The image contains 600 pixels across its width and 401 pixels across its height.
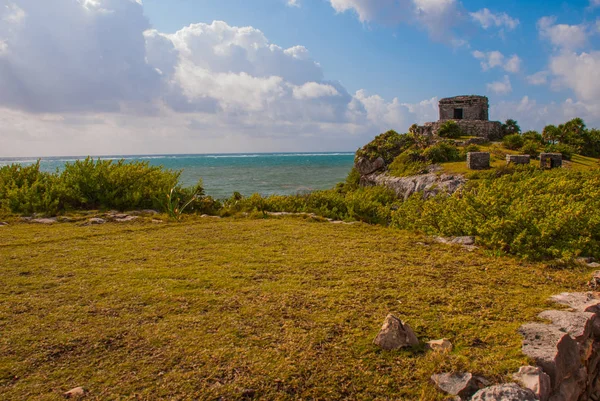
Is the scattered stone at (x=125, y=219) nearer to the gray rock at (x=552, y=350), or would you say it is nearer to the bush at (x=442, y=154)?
the gray rock at (x=552, y=350)

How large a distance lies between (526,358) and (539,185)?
8.66m

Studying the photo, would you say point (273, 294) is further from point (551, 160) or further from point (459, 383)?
point (551, 160)

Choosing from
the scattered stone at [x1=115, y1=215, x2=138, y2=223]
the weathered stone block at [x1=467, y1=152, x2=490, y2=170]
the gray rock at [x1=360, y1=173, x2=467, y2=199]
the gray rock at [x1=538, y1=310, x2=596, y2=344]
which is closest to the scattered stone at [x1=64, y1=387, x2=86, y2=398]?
the gray rock at [x1=538, y1=310, x2=596, y2=344]

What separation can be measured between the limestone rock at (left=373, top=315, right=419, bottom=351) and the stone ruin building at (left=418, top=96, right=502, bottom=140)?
30.6m

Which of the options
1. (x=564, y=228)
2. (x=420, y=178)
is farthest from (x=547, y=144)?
(x=564, y=228)

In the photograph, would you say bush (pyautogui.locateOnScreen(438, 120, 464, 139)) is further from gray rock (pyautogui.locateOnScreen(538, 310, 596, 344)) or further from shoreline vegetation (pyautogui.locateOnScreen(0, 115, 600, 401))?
gray rock (pyautogui.locateOnScreen(538, 310, 596, 344))

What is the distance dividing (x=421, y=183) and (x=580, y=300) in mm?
17067

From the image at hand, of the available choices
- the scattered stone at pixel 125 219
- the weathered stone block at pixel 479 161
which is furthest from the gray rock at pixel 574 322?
the weathered stone block at pixel 479 161

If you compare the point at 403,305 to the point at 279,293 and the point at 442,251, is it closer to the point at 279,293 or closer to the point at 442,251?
the point at 279,293

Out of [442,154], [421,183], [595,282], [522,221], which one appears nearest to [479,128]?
[442,154]

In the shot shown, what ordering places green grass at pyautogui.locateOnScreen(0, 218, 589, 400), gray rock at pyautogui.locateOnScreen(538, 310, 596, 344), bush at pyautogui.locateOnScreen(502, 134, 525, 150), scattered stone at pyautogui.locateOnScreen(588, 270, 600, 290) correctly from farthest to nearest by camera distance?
bush at pyautogui.locateOnScreen(502, 134, 525, 150) → scattered stone at pyautogui.locateOnScreen(588, 270, 600, 290) → gray rock at pyautogui.locateOnScreen(538, 310, 596, 344) → green grass at pyautogui.locateOnScreen(0, 218, 589, 400)

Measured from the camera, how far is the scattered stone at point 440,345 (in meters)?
3.35

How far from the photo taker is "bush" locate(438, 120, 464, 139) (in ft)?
100

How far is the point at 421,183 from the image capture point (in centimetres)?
2112
